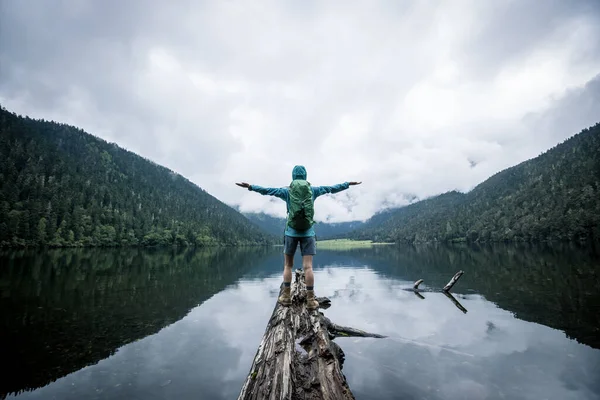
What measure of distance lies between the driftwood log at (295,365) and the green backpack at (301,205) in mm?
2766

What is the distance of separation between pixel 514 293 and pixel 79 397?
24612mm

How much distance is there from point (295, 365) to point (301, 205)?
3.77 m

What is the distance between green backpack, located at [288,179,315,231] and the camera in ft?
25.3

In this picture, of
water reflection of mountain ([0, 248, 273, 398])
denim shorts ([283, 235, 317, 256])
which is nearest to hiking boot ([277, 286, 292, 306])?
denim shorts ([283, 235, 317, 256])

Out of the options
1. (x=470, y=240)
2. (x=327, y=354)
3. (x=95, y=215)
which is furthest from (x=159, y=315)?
(x=470, y=240)

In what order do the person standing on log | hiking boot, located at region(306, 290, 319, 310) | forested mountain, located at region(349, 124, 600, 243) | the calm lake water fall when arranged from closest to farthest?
the calm lake water, the person standing on log, hiking boot, located at region(306, 290, 319, 310), forested mountain, located at region(349, 124, 600, 243)

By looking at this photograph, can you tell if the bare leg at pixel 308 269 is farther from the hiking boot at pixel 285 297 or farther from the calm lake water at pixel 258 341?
the calm lake water at pixel 258 341

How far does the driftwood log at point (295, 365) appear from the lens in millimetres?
4719

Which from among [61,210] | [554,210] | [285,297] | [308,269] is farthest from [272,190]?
[554,210]

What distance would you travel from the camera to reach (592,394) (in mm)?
7164

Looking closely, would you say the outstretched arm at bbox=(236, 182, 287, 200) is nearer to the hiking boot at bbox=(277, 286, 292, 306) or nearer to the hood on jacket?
the hood on jacket

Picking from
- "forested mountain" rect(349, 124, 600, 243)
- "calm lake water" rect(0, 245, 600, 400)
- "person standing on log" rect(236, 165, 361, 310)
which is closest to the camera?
"calm lake water" rect(0, 245, 600, 400)

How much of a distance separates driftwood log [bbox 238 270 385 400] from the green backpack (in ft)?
9.08

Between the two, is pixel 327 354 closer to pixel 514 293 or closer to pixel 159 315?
pixel 159 315
